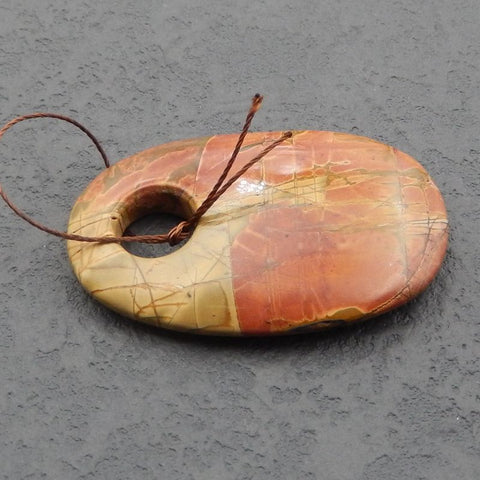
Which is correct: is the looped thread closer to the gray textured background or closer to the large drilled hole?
the large drilled hole

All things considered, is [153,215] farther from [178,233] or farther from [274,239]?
[274,239]

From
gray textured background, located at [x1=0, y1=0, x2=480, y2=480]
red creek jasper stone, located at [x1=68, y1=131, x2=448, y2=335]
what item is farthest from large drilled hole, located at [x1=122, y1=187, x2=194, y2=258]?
gray textured background, located at [x1=0, y1=0, x2=480, y2=480]

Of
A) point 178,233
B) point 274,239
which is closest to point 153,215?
point 178,233

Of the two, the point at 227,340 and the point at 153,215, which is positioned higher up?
the point at 153,215

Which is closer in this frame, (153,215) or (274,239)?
(274,239)

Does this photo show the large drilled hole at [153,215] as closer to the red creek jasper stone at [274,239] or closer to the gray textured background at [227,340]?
the red creek jasper stone at [274,239]

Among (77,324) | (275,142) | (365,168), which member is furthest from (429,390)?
(77,324)
